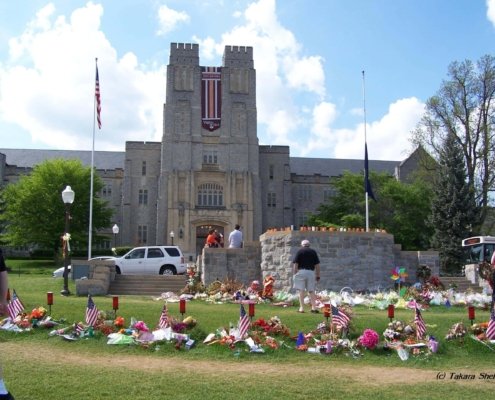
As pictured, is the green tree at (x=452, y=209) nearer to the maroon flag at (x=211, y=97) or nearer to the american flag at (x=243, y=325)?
the maroon flag at (x=211, y=97)

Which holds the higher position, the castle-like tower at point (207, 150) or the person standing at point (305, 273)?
the castle-like tower at point (207, 150)

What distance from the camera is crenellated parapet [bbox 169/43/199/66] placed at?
61.6 m

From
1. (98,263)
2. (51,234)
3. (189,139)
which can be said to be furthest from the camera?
(189,139)

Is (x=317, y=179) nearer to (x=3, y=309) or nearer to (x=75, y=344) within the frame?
(x=75, y=344)

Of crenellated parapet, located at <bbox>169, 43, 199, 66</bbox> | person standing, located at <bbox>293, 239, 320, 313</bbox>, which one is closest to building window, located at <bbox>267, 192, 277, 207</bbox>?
crenellated parapet, located at <bbox>169, 43, 199, 66</bbox>

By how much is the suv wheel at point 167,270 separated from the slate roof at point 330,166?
4745 cm

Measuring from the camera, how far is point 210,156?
2379 inches

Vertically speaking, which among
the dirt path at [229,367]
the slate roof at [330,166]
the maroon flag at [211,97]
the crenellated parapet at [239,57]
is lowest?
the dirt path at [229,367]

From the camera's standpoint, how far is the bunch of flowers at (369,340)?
36.3 feet

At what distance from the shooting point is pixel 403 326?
39.3 feet

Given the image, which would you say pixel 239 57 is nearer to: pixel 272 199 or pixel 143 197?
pixel 272 199

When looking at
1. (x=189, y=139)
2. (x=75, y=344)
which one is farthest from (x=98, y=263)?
(x=189, y=139)

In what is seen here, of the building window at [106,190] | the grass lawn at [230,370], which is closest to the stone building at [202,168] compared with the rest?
the building window at [106,190]

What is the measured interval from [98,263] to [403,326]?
553 inches
